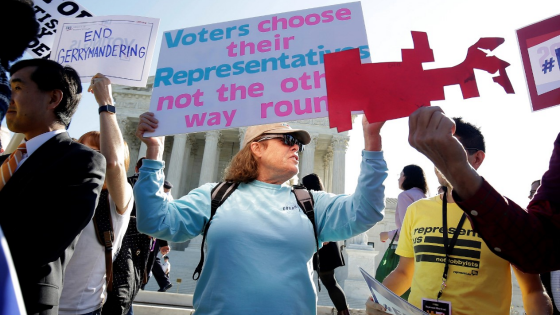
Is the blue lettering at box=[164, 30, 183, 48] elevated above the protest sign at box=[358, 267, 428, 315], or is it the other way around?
the blue lettering at box=[164, 30, 183, 48]

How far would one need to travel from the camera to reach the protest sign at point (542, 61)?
184cm

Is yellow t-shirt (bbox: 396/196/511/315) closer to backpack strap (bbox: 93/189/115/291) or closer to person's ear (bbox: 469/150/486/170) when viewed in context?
person's ear (bbox: 469/150/486/170)

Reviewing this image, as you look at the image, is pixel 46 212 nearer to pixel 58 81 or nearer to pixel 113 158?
pixel 113 158

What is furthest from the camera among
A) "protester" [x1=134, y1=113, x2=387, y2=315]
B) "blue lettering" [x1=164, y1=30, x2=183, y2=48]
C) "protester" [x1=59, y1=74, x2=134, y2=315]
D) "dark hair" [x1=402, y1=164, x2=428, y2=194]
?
"dark hair" [x1=402, y1=164, x2=428, y2=194]

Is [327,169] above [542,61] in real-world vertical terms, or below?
above

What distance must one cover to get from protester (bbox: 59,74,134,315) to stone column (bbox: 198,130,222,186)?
1117 inches

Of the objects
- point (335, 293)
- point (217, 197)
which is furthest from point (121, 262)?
point (335, 293)

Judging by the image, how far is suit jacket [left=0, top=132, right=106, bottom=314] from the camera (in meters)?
1.71

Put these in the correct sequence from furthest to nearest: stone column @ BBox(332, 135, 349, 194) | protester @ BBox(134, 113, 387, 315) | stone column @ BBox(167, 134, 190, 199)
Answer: stone column @ BBox(332, 135, 349, 194), stone column @ BBox(167, 134, 190, 199), protester @ BBox(134, 113, 387, 315)

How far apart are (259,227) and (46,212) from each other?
108 cm

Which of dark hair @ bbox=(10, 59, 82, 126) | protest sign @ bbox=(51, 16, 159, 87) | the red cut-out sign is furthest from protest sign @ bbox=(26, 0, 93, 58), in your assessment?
the red cut-out sign

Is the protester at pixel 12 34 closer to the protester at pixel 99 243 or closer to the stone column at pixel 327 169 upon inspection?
the protester at pixel 99 243

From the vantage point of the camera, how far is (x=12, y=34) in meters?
1.51

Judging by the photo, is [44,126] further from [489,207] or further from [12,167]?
[489,207]
